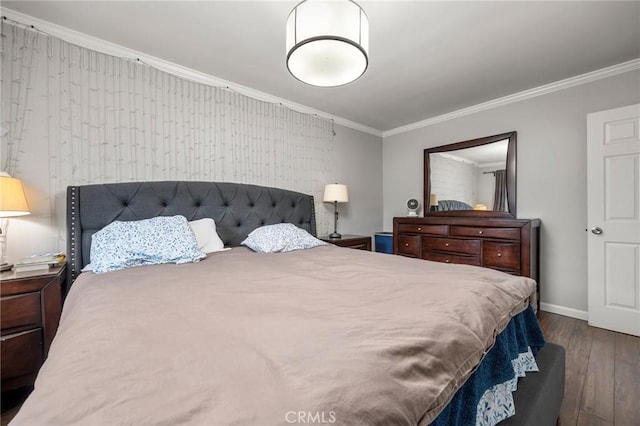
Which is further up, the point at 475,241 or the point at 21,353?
the point at 475,241

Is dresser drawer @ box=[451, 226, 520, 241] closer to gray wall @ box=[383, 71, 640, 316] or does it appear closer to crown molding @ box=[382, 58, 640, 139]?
gray wall @ box=[383, 71, 640, 316]

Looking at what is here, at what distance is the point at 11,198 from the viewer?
4.82 ft

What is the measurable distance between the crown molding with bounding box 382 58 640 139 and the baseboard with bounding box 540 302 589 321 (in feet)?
7.05

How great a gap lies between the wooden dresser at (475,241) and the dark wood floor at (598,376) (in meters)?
0.55

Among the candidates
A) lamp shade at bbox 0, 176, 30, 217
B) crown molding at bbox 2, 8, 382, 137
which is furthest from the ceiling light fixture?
lamp shade at bbox 0, 176, 30, 217

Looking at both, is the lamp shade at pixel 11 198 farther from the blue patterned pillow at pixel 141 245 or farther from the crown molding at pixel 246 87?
the crown molding at pixel 246 87

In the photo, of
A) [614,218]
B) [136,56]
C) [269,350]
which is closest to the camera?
[269,350]

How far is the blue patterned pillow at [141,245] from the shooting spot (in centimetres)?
151

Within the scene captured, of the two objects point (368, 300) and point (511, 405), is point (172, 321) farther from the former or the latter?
point (511, 405)

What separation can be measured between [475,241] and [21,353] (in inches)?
137

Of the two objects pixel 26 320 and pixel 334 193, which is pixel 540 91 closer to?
pixel 334 193

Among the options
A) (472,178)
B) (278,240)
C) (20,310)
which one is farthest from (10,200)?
(472,178)

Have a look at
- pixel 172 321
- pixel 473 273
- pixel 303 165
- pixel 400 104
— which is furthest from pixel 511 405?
pixel 400 104

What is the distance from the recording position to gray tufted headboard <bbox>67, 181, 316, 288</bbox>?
178 cm
